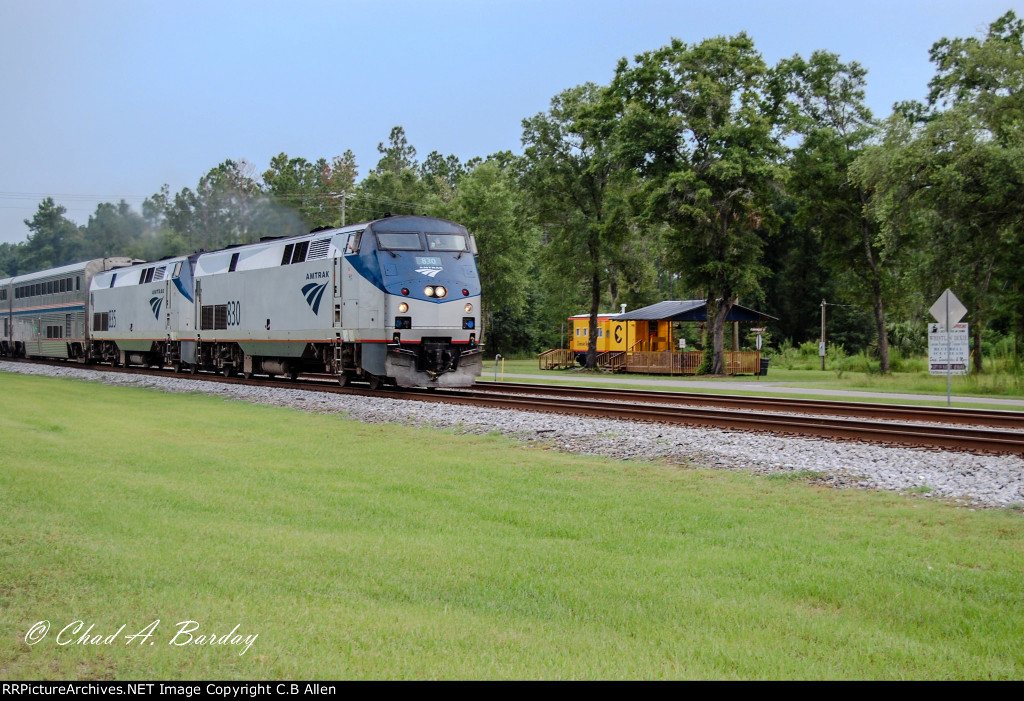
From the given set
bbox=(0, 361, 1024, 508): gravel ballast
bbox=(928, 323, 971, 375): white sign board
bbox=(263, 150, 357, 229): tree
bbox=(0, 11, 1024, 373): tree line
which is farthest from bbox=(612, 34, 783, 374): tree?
bbox=(263, 150, 357, 229): tree

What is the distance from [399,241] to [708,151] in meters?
23.7

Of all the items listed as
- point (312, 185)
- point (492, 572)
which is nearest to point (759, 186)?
point (492, 572)

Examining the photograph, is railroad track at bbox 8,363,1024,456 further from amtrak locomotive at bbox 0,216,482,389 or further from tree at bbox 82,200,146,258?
tree at bbox 82,200,146,258

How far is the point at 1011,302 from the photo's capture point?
35844 millimetres

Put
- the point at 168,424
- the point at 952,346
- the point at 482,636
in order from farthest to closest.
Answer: the point at 952,346 < the point at 168,424 < the point at 482,636

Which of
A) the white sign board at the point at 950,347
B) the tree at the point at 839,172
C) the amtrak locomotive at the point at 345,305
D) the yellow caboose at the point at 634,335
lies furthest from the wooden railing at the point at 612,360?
the white sign board at the point at 950,347

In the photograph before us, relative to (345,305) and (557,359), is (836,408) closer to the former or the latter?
(345,305)

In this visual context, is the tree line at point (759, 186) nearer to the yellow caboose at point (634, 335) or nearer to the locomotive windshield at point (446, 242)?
the yellow caboose at point (634, 335)

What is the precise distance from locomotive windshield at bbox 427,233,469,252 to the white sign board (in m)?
12.7

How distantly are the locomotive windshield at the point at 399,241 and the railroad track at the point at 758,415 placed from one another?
363 centimetres

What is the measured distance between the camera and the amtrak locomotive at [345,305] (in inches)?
858

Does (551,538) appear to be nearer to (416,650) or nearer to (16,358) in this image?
(416,650)

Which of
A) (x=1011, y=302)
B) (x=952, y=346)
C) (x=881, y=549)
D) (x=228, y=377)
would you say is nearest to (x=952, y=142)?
(x=1011, y=302)

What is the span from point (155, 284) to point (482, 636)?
32.1 meters
